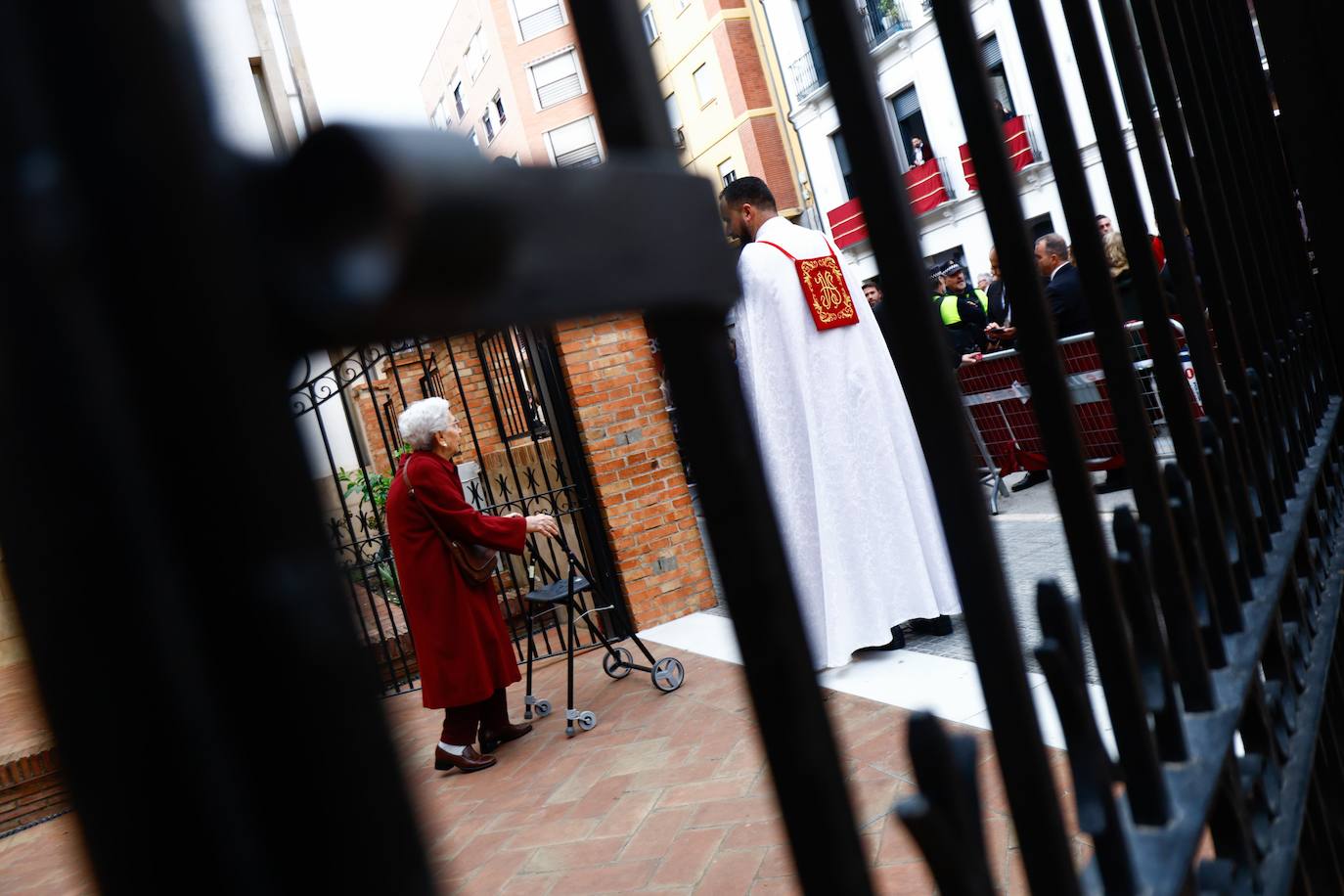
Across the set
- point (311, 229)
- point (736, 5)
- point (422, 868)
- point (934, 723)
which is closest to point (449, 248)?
point (311, 229)

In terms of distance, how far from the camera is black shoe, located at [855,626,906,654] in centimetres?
479

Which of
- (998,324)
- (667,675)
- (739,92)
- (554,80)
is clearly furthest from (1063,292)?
(554,80)

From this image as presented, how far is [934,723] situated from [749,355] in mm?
4303

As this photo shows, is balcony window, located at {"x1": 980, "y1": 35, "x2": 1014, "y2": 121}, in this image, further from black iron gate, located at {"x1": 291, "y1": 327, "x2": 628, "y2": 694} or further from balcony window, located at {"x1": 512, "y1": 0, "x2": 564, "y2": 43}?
balcony window, located at {"x1": 512, "y1": 0, "x2": 564, "y2": 43}

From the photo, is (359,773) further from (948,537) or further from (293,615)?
(948,537)

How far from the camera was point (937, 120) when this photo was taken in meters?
23.7

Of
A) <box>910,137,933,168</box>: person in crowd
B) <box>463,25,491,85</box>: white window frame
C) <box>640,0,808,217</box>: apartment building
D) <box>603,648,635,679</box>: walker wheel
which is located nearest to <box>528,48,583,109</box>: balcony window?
<box>463,25,491,85</box>: white window frame

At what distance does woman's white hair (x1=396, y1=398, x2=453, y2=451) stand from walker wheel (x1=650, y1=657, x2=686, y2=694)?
5.17 ft

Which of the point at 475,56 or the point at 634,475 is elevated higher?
the point at 475,56

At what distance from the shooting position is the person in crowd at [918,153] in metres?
23.9

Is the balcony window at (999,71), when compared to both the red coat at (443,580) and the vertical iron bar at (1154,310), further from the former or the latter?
the vertical iron bar at (1154,310)

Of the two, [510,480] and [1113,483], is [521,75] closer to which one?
[510,480]

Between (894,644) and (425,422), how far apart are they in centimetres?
245

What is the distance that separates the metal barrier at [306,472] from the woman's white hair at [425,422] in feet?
15.4
